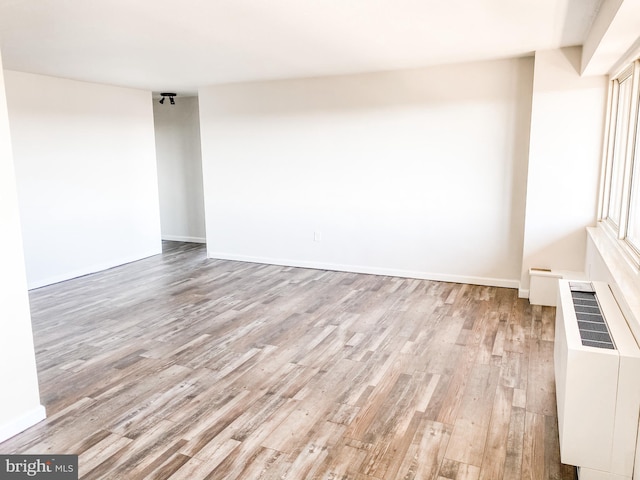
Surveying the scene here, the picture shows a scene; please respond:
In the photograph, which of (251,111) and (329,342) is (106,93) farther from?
(329,342)

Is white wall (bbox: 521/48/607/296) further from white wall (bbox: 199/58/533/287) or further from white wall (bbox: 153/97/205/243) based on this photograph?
white wall (bbox: 153/97/205/243)

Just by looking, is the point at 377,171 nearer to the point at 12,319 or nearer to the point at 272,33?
the point at 272,33

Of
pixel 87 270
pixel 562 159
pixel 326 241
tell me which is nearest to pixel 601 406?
pixel 562 159

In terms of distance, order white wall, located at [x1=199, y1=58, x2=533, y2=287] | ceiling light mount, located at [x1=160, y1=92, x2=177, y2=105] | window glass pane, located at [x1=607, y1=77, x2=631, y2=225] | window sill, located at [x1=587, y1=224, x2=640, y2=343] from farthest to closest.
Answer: ceiling light mount, located at [x1=160, y1=92, x2=177, y2=105], white wall, located at [x1=199, y1=58, x2=533, y2=287], window glass pane, located at [x1=607, y1=77, x2=631, y2=225], window sill, located at [x1=587, y1=224, x2=640, y2=343]

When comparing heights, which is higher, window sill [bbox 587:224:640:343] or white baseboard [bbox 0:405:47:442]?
window sill [bbox 587:224:640:343]

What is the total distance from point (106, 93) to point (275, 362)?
450 cm

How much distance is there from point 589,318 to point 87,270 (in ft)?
18.2

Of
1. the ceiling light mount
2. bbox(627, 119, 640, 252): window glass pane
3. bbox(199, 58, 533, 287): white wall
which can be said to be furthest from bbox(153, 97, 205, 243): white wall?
bbox(627, 119, 640, 252): window glass pane

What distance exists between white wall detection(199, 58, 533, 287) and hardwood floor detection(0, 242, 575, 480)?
644mm

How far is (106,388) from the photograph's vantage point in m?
2.97

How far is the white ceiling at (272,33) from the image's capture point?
2922 mm

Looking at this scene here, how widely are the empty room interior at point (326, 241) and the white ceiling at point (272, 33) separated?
1.4 inches

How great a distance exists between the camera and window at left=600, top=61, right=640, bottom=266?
3.20 m

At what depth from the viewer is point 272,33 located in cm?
353
